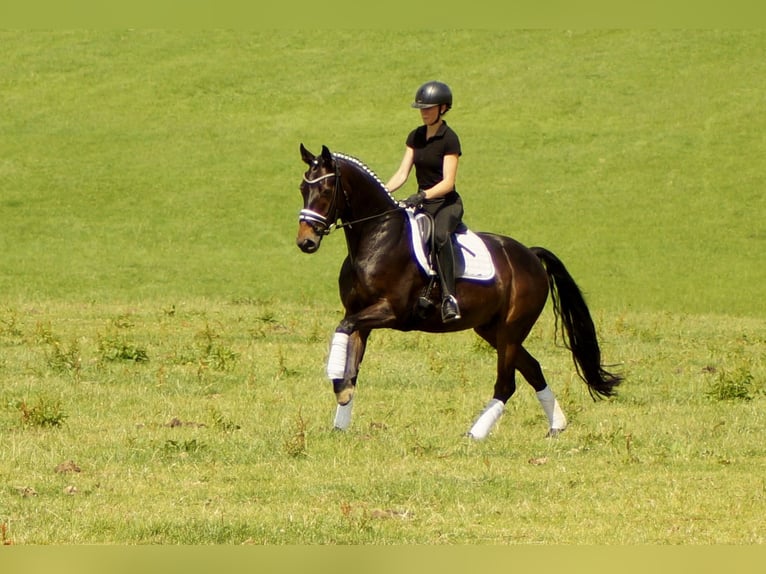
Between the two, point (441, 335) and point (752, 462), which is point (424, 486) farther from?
point (441, 335)

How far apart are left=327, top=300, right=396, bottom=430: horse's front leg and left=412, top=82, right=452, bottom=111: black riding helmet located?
1.93 meters

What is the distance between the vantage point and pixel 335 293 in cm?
3488

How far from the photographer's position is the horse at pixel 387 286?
12461mm

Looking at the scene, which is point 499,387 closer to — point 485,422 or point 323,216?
point 485,422

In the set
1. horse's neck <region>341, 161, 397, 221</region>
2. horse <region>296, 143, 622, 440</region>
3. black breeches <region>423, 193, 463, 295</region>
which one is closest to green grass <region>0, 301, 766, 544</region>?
horse <region>296, 143, 622, 440</region>

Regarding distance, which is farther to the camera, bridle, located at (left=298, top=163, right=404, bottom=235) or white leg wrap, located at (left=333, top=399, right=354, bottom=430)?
white leg wrap, located at (left=333, top=399, right=354, bottom=430)

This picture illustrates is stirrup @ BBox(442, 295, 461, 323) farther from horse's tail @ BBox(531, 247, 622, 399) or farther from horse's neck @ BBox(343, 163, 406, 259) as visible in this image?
horse's tail @ BBox(531, 247, 622, 399)

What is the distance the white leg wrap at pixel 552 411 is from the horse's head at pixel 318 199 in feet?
9.21

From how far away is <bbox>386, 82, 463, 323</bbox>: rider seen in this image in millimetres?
12594

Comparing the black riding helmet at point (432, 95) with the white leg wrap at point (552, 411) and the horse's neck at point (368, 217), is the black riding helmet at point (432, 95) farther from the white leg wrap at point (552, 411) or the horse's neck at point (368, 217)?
the white leg wrap at point (552, 411)

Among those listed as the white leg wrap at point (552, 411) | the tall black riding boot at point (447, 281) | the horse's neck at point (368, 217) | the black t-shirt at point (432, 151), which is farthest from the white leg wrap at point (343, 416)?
the black t-shirt at point (432, 151)

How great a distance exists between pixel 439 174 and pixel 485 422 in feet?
7.99

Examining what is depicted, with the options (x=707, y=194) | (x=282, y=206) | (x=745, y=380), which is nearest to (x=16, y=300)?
(x=282, y=206)

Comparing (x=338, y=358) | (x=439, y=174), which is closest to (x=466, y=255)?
(x=439, y=174)
